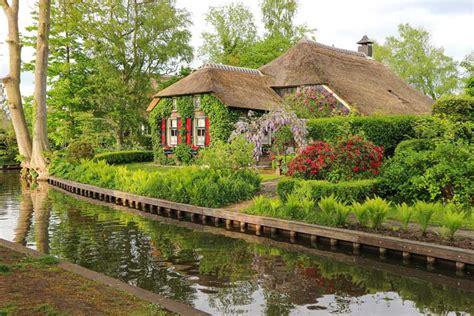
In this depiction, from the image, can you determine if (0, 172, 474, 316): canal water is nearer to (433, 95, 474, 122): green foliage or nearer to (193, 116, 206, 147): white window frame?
(433, 95, 474, 122): green foliage

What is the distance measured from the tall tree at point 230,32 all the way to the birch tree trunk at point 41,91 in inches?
979

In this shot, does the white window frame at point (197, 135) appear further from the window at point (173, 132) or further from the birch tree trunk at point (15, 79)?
the birch tree trunk at point (15, 79)

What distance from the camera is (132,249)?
11.6 metres

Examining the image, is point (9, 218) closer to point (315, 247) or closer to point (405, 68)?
point (315, 247)

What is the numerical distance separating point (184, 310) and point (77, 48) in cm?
3594

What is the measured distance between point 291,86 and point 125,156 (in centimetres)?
1293

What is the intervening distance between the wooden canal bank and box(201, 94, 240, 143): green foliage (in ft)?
26.0

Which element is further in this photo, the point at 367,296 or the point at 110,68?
the point at 110,68

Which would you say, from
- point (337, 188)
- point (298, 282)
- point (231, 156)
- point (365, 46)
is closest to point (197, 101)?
point (231, 156)

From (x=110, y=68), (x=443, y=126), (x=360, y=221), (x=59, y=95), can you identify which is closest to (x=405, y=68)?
(x=110, y=68)

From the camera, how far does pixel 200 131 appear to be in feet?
92.0

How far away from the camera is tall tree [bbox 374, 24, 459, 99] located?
60062 mm

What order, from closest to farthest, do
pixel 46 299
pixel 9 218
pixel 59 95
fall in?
pixel 46 299 < pixel 9 218 < pixel 59 95

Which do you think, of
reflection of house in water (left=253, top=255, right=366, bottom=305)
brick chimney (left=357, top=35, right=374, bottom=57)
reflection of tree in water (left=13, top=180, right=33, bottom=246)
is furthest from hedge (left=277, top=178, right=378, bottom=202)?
brick chimney (left=357, top=35, right=374, bottom=57)
